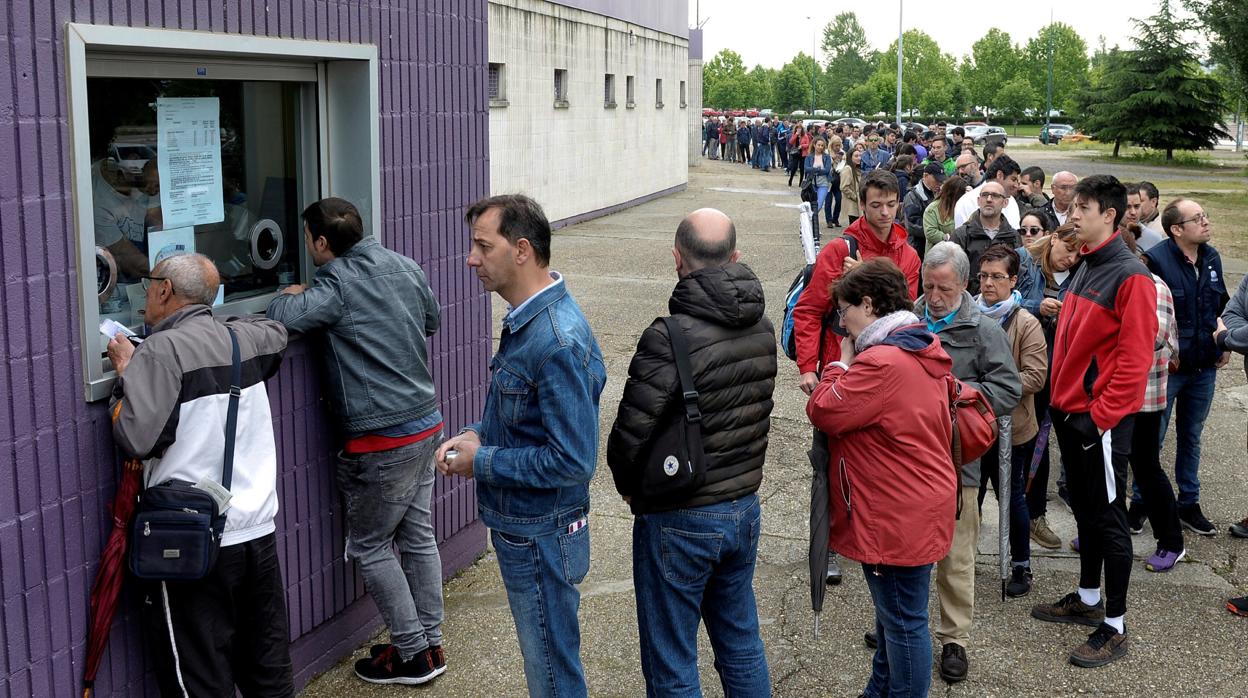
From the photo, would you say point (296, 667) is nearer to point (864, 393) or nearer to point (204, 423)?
point (204, 423)

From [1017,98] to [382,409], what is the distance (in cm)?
9856

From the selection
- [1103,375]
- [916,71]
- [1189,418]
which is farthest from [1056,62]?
[1103,375]

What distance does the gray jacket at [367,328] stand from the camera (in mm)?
4359

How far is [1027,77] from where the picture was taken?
98.5 metres

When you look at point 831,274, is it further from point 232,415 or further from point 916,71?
point 916,71

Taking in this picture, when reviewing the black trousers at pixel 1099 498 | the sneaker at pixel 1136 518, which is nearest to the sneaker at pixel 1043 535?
the sneaker at pixel 1136 518

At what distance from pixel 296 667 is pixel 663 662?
1.68 meters

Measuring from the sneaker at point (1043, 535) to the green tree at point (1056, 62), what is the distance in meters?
97.9

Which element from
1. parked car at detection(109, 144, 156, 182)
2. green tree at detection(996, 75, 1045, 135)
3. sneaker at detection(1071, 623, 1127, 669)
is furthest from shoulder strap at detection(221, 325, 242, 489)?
green tree at detection(996, 75, 1045, 135)

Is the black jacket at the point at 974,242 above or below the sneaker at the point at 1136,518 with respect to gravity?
above

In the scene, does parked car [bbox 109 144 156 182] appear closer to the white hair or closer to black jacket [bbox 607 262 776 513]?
black jacket [bbox 607 262 776 513]

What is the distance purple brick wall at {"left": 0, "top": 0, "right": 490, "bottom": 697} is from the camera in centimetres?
327

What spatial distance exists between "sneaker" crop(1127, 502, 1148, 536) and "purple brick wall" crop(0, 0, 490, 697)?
12.8 ft

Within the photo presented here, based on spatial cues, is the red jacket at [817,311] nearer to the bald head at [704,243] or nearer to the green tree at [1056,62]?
the bald head at [704,243]
